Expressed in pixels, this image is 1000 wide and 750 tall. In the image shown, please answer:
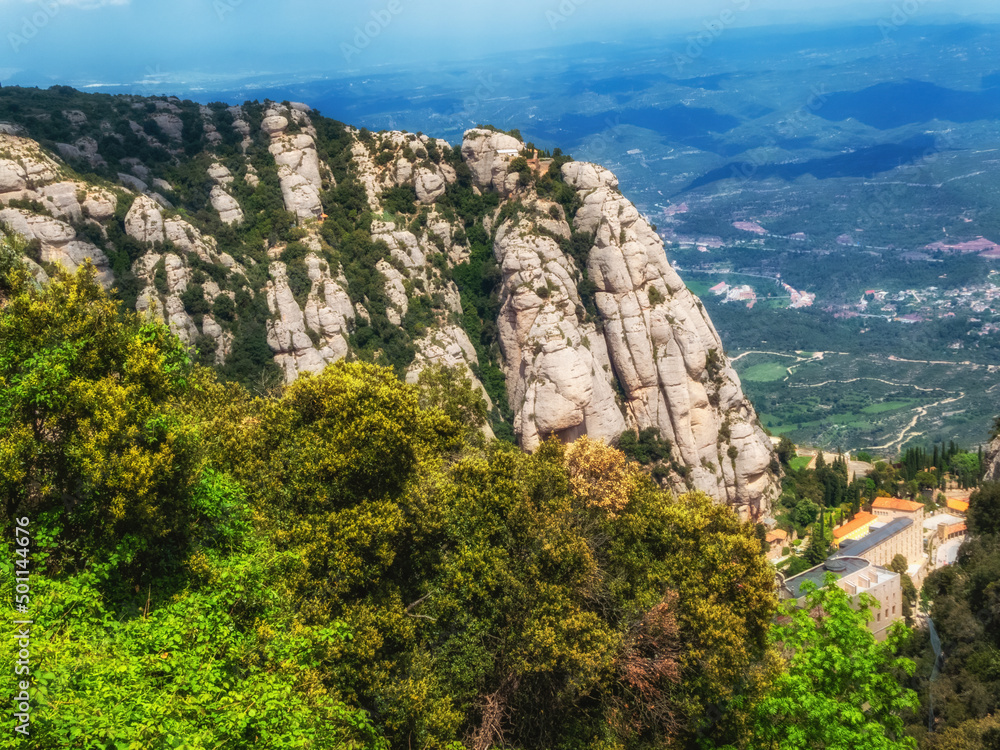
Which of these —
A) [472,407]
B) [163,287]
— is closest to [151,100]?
[163,287]

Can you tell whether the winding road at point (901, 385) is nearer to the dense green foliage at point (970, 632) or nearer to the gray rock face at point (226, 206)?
the dense green foliage at point (970, 632)

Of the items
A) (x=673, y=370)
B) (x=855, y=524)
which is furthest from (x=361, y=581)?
(x=855, y=524)

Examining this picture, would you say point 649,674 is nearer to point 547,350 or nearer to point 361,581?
point 361,581

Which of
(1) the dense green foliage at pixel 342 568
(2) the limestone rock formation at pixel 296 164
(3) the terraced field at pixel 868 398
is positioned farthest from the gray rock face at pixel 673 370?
(3) the terraced field at pixel 868 398

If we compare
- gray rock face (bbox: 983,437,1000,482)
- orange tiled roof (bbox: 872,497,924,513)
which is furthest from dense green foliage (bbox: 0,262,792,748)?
orange tiled roof (bbox: 872,497,924,513)

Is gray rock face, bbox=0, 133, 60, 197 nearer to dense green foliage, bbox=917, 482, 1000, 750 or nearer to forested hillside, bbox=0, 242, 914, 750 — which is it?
forested hillside, bbox=0, 242, 914, 750
